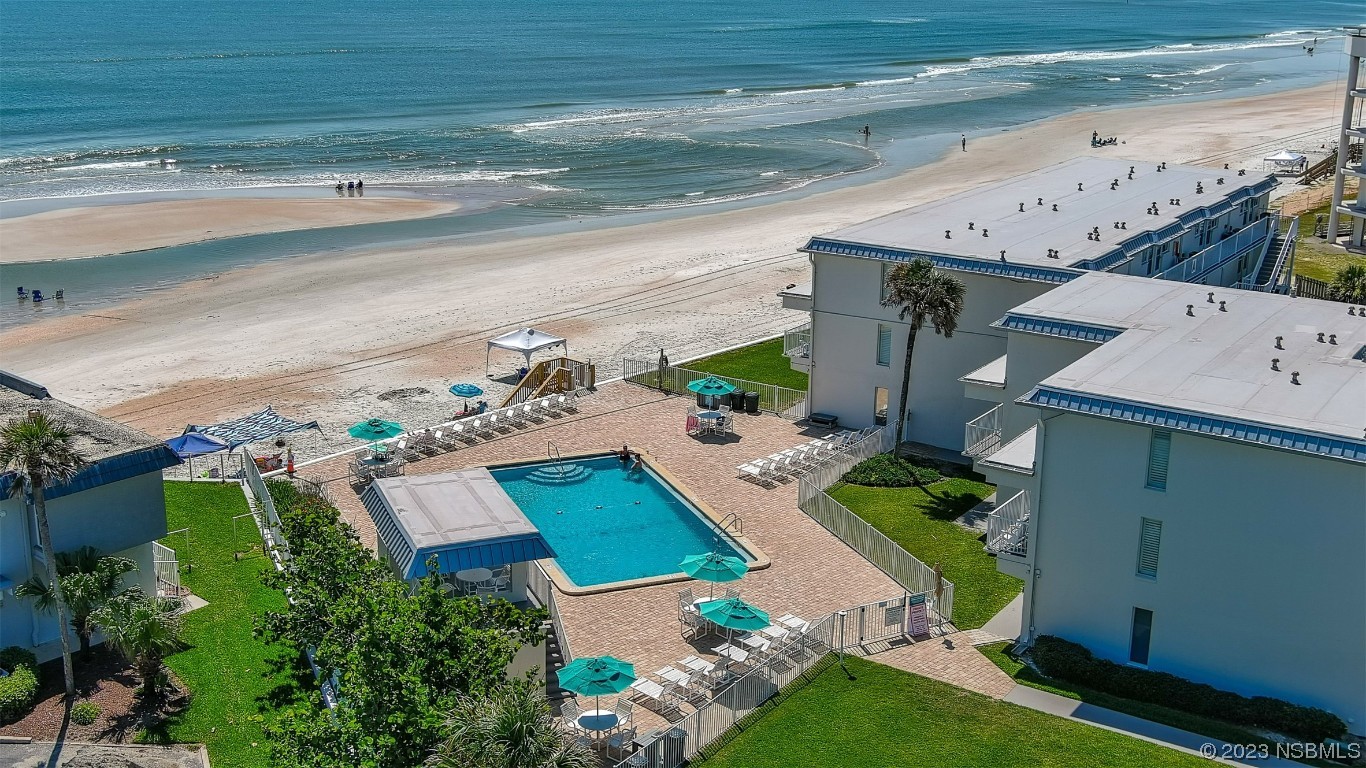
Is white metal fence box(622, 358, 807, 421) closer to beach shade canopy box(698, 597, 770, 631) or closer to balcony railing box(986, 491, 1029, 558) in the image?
balcony railing box(986, 491, 1029, 558)

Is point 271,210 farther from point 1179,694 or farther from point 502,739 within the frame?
point 502,739

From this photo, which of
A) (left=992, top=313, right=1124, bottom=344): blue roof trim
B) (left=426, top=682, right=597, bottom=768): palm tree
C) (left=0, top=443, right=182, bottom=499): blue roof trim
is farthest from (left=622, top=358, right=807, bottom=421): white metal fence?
(left=426, top=682, right=597, bottom=768): palm tree

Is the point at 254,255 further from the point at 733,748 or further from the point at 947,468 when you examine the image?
the point at 733,748

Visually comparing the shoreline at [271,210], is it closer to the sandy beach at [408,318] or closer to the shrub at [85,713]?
the sandy beach at [408,318]

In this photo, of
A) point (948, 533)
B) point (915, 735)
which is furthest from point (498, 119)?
point (915, 735)

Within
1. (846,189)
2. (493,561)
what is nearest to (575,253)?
(846,189)
